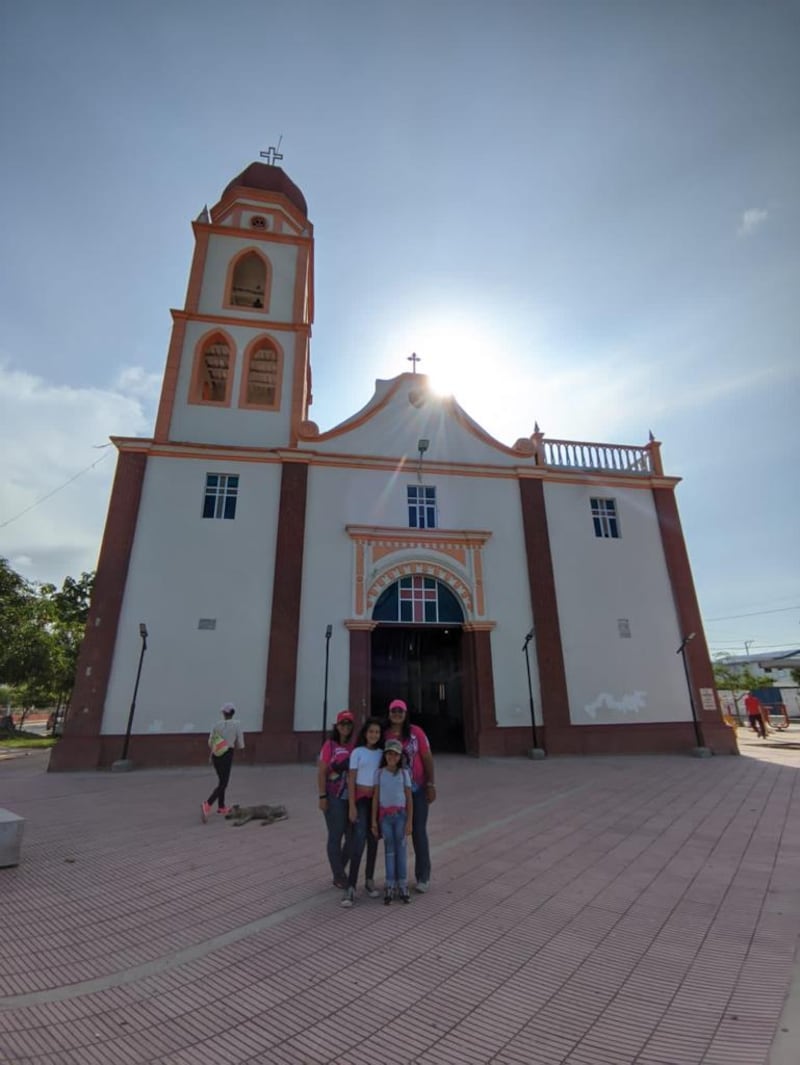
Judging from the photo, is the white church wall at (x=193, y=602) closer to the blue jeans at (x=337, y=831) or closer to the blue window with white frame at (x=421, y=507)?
the blue window with white frame at (x=421, y=507)

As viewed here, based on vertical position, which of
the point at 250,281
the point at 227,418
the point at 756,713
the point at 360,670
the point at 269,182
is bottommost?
the point at 756,713

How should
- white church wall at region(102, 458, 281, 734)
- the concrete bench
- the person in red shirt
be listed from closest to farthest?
the concrete bench, white church wall at region(102, 458, 281, 734), the person in red shirt

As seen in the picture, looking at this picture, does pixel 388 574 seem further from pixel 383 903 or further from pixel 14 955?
pixel 14 955

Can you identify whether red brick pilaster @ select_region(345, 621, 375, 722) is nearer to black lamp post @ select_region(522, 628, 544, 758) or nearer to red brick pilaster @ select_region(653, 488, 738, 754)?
black lamp post @ select_region(522, 628, 544, 758)

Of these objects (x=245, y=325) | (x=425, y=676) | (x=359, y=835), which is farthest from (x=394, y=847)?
(x=245, y=325)

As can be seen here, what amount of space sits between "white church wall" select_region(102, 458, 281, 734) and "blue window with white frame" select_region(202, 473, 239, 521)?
0.52ft

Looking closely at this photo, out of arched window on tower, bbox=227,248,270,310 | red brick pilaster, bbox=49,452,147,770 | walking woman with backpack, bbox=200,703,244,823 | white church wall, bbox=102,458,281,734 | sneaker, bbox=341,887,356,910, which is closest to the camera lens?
sneaker, bbox=341,887,356,910

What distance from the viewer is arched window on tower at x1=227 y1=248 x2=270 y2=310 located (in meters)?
19.3

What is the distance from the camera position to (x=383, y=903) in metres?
4.69

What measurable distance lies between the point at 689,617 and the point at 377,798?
15.4 m

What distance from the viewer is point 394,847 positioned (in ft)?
15.5

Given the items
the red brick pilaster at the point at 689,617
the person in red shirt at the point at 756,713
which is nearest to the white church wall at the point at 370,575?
the red brick pilaster at the point at 689,617

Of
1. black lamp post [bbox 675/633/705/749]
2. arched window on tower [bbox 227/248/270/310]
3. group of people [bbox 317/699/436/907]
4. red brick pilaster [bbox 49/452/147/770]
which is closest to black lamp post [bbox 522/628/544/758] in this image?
black lamp post [bbox 675/633/705/749]

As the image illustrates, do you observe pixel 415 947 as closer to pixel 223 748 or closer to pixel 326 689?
pixel 223 748
